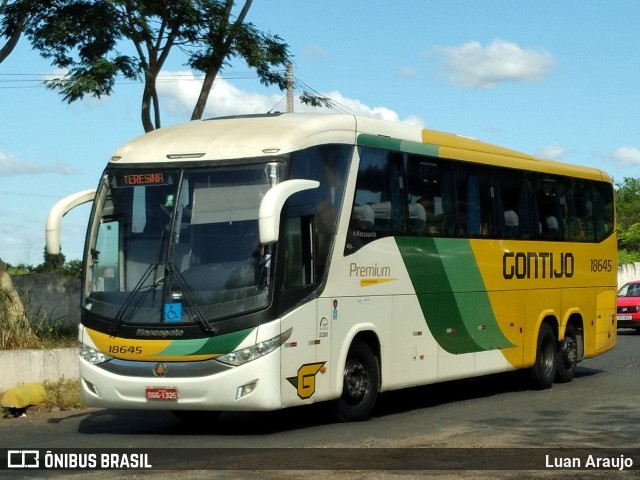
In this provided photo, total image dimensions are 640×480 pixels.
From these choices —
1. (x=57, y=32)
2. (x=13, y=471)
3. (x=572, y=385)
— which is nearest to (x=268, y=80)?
(x=57, y=32)

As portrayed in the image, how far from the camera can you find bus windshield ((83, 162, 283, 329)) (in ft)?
42.8

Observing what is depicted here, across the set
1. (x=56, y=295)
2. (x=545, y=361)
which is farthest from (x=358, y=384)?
(x=56, y=295)

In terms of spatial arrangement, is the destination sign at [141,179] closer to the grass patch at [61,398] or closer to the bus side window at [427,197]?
the bus side window at [427,197]

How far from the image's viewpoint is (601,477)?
10.1 metres

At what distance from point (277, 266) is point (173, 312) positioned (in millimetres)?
1183

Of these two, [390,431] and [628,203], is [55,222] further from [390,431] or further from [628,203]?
[628,203]

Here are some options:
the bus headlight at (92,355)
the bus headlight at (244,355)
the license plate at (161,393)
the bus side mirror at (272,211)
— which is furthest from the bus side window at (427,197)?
the bus headlight at (92,355)

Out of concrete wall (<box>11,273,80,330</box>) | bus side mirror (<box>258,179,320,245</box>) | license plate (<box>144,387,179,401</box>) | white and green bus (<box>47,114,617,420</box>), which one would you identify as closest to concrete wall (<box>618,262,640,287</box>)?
concrete wall (<box>11,273,80,330</box>)

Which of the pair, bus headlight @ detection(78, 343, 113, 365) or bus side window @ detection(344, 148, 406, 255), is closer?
bus headlight @ detection(78, 343, 113, 365)

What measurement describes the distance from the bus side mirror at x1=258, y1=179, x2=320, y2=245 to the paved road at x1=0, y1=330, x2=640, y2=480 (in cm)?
209

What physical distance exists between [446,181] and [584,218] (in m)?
5.24

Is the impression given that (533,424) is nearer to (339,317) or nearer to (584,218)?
(339,317)

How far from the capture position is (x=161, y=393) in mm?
13039

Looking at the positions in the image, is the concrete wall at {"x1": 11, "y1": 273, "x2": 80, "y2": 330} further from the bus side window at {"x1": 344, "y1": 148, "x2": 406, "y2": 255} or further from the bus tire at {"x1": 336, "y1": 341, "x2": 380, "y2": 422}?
the bus tire at {"x1": 336, "y1": 341, "x2": 380, "y2": 422}
